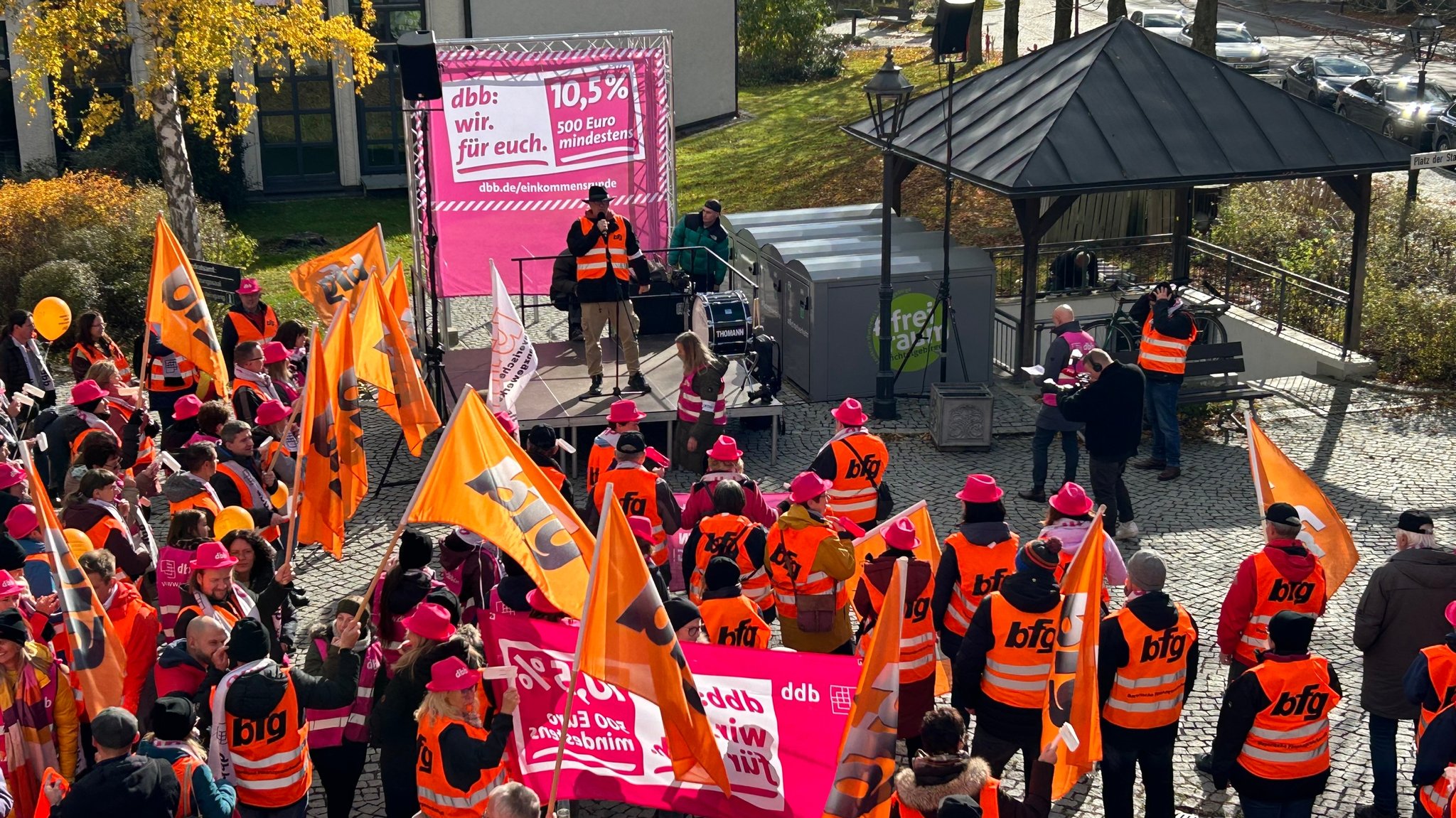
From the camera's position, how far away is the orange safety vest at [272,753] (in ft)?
23.0

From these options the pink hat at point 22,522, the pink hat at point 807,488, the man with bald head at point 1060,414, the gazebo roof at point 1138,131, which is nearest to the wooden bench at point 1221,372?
the gazebo roof at point 1138,131

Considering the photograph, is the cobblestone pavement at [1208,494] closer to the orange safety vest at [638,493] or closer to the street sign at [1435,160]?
the orange safety vest at [638,493]

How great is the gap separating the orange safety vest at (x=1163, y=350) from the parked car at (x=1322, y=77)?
2165 centimetres

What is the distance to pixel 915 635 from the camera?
8516mm

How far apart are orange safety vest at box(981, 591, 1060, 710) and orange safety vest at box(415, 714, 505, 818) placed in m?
2.61

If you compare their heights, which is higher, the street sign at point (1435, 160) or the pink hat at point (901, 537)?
the street sign at point (1435, 160)

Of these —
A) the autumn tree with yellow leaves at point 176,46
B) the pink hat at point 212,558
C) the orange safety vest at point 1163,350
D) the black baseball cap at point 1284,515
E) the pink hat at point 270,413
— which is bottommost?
the orange safety vest at point 1163,350

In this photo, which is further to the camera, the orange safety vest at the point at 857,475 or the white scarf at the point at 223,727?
the orange safety vest at the point at 857,475

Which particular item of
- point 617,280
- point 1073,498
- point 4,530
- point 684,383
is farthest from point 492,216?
point 1073,498

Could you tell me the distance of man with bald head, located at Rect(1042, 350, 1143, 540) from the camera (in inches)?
483

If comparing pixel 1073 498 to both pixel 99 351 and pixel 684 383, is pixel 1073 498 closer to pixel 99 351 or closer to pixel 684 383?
pixel 684 383

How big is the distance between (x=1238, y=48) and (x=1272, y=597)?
35021mm

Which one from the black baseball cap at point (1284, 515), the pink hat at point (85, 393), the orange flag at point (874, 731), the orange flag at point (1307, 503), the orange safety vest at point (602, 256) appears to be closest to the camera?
the orange flag at point (874, 731)

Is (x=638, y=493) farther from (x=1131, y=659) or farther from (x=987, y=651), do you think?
(x=1131, y=659)
